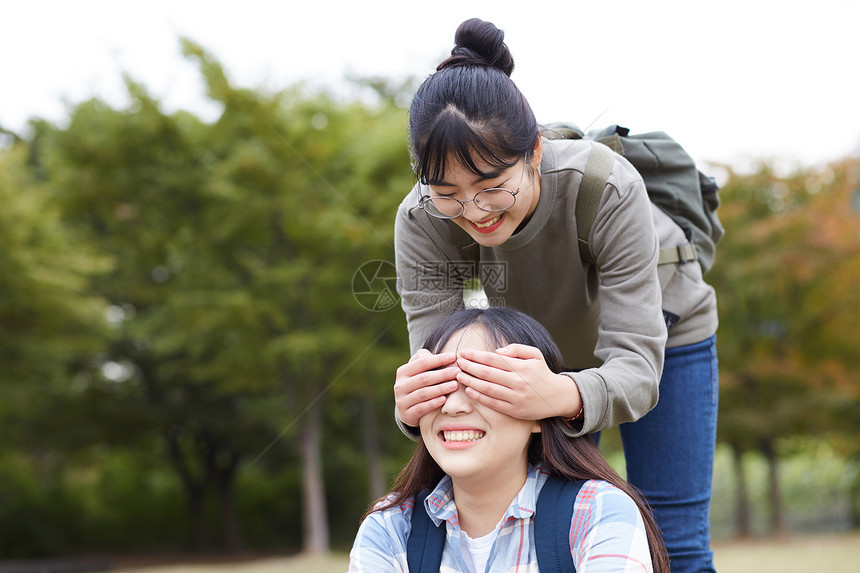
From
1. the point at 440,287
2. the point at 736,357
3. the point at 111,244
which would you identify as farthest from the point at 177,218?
the point at 440,287

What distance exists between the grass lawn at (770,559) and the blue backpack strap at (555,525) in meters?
9.70

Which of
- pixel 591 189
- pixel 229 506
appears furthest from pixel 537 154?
pixel 229 506

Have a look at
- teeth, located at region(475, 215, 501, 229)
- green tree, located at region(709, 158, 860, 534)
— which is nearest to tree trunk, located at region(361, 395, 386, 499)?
green tree, located at region(709, 158, 860, 534)

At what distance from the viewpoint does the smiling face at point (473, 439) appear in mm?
1765

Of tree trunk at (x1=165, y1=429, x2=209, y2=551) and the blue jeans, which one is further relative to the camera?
tree trunk at (x1=165, y1=429, x2=209, y2=551)

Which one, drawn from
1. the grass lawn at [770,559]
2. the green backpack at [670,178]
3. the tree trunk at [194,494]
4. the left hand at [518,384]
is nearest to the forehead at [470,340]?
the left hand at [518,384]

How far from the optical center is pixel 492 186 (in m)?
1.79

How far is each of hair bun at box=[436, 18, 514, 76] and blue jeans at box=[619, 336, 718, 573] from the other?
859 mm

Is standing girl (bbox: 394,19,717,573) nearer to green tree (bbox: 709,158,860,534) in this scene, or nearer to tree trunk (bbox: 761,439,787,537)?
green tree (bbox: 709,158,860,534)

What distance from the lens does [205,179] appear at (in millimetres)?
13398

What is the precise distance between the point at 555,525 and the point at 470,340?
0.43 m

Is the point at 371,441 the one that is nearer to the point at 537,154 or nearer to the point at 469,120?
the point at 537,154

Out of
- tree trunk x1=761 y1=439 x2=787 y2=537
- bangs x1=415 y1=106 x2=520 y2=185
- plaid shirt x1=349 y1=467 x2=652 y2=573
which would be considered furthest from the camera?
tree trunk x1=761 y1=439 x2=787 y2=537

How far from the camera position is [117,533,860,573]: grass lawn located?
1055cm
